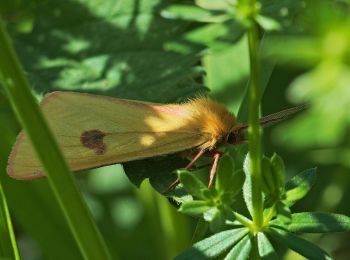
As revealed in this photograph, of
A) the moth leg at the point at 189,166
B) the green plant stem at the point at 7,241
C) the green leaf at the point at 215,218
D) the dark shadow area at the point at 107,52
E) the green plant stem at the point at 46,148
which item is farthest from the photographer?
the dark shadow area at the point at 107,52

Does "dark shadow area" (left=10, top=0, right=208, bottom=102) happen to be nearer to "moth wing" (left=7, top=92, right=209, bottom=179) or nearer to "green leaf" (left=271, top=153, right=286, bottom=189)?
"moth wing" (left=7, top=92, right=209, bottom=179)

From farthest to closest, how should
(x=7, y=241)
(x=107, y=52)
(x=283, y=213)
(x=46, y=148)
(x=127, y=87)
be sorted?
1. (x=107, y=52)
2. (x=127, y=87)
3. (x=7, y=241)
4. (x=283, y=213)
5. (x=46, y=148)

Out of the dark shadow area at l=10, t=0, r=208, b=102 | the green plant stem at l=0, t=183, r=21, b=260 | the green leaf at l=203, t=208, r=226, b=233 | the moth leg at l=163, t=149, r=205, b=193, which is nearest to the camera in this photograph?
the green leaf at l=203, t=208, r=226, b=233

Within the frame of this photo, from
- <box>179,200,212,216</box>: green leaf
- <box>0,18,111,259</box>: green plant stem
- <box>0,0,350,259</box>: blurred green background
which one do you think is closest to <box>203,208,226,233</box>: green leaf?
<box>179,200,212,216</box>: green leaf

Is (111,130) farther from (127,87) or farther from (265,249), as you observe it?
(265,249)

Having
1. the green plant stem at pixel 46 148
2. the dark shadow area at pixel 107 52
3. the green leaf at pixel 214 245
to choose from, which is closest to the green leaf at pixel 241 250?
the green leaf at pixel 214 245

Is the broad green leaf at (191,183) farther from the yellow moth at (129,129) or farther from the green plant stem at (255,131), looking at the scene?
the yellow moth at (129,129)

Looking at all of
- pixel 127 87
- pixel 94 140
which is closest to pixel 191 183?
pixel 94 140
